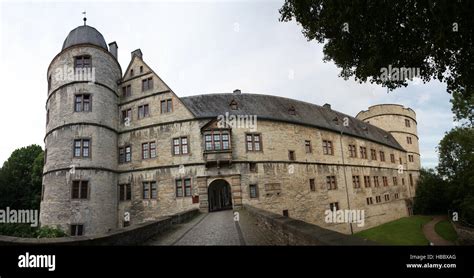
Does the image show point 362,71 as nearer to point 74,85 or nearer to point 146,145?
point 146,145

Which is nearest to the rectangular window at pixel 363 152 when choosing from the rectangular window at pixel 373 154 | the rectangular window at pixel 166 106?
the rectangular window at pixel 373 154

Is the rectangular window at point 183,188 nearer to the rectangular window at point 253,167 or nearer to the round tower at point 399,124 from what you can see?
the rectangular window at point 253,167

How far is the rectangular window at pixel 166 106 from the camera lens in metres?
23.7

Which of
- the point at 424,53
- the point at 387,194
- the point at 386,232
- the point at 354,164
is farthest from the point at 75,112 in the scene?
the point at 387,194

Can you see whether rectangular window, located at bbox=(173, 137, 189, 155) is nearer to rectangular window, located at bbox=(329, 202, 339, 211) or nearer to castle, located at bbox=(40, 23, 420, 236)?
castle, located at bbox=(40, 23, 420, 236)

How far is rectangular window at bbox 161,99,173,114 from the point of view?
23714 mm

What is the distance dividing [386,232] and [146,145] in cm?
2613

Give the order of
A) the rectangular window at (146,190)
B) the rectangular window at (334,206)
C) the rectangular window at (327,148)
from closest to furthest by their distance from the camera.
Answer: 1. the rectangular window at (146,190)
2. the rectangular window at (334,206)
3. the rectangular window at (327,148)

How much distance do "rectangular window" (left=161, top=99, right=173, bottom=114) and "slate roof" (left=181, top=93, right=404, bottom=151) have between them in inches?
50.4

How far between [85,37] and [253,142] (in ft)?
58.5

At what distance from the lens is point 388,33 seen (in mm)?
8539

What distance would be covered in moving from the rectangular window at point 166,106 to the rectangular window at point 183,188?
6.22 metres

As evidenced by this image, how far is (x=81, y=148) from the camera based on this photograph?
2161 cm

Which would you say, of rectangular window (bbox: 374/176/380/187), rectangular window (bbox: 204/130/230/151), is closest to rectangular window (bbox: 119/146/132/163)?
rectangular window (bbox: 204/130/230/151)
